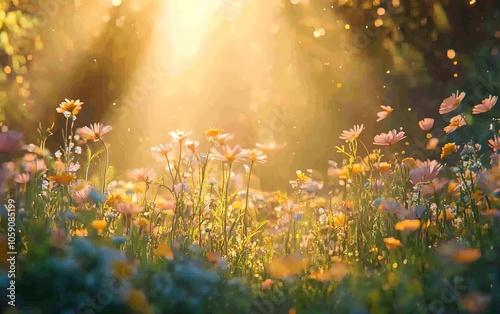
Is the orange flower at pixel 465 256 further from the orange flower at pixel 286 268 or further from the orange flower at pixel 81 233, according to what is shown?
the orange flower at pixel 81 233

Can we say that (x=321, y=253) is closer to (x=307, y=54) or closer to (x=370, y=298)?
(x=370, y=298)

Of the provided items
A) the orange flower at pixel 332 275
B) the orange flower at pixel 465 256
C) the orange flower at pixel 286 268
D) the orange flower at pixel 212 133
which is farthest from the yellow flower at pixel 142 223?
the orange flower at pixel 465 256

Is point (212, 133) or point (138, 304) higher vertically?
point (212, 133)

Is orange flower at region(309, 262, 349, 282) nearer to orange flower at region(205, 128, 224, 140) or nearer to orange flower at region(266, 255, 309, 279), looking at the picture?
orange flower at region(266, 255, 309, 279)

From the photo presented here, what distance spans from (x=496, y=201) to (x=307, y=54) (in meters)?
4.74

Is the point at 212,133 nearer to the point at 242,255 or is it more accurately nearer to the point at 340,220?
the point at 242,255

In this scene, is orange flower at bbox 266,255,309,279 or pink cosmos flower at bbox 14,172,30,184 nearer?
orange flower at bbox 266,255,309,279

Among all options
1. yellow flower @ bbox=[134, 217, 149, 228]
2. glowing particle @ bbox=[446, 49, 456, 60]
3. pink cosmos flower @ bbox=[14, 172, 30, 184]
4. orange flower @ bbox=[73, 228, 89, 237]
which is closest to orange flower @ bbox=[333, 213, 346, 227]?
A: yellow flower @ bbox=[134, 217, 149, 228]

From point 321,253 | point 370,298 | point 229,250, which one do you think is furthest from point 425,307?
point 229,250

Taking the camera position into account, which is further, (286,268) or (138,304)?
(286,268)

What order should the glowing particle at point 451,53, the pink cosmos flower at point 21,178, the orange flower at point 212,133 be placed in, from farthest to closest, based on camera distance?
1. the glowing particle at point 451,53
2. the orange flower at point 212,133
3. the pink cosmos flower at point 21,178

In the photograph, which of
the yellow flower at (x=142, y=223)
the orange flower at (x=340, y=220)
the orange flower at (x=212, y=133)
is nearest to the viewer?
the yellow flower at (x=142, y=223)

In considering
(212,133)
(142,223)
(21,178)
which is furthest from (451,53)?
(21,178)

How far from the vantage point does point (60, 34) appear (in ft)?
23.6
